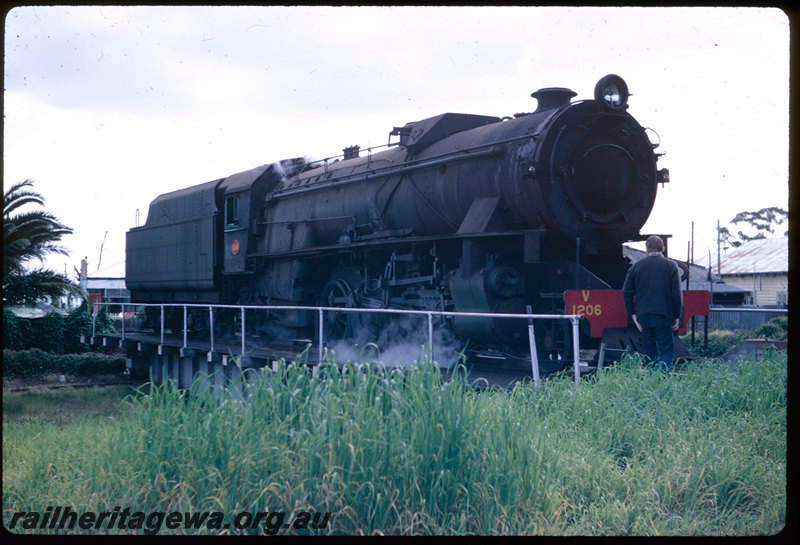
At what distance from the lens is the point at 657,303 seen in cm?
775

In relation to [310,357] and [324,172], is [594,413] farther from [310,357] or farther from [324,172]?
[324,172]

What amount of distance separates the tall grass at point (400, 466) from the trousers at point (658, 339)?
2.16 metres

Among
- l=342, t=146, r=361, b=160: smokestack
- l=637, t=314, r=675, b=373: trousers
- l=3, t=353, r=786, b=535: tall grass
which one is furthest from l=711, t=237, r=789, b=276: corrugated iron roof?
l=3, t=353, r=786, b=535: tall grass

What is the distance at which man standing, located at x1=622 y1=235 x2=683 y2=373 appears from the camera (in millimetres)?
7754

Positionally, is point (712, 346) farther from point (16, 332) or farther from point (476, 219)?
point (16, 332)

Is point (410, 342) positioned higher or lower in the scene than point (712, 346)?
higher

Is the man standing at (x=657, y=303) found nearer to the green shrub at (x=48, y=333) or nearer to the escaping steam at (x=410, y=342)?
the escaping steam at (x=410, y=342)

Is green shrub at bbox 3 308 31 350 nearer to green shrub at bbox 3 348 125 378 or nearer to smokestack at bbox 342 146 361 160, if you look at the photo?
green shrub at bbox 3 348 125 378

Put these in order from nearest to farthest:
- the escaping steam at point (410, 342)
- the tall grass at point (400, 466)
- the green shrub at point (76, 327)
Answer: the tall grass at point (400, 466) → the escaping steam at point (410, 342) → the green shrub at point (76, 327)

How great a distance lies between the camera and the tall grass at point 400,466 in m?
3.99

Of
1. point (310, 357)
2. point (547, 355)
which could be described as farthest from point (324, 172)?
point (547, 355)

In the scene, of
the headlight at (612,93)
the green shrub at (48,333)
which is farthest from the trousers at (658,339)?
the green shrub at (48,333)

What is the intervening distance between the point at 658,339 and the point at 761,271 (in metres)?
26.0

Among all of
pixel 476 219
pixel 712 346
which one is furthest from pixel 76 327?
pixel 712 346
